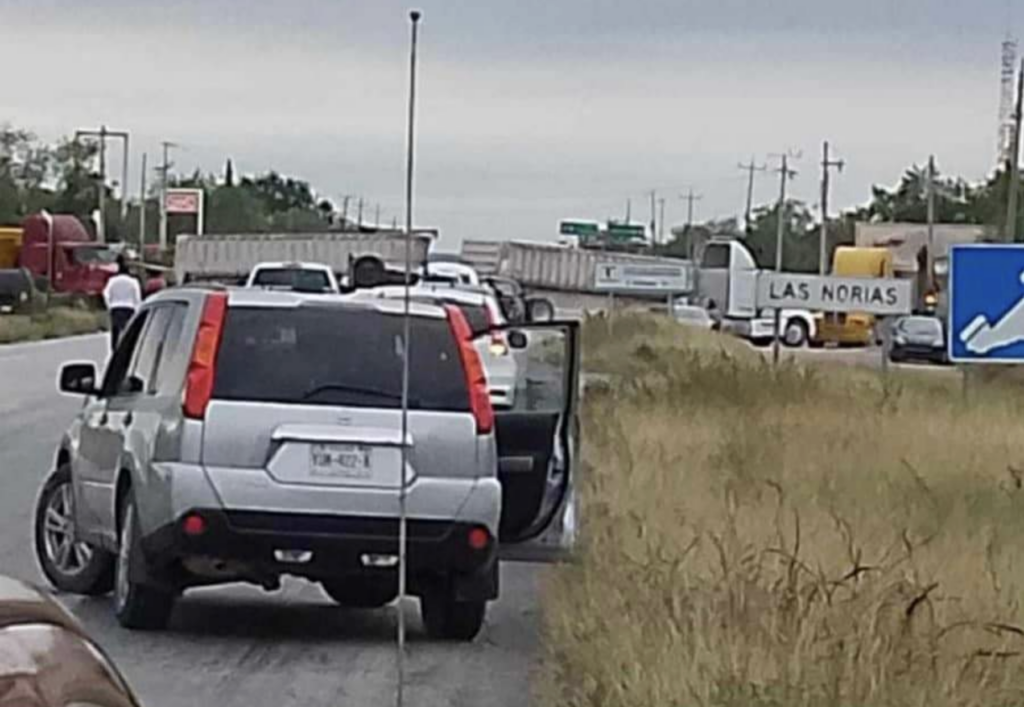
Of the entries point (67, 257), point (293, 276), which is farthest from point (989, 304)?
point (67, 257)

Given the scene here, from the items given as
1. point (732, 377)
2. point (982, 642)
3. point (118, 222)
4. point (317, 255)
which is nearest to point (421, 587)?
point (982, 642)

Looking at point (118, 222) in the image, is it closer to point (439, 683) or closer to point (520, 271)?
point (520, 271)

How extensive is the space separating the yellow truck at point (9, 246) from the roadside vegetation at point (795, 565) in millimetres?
60232

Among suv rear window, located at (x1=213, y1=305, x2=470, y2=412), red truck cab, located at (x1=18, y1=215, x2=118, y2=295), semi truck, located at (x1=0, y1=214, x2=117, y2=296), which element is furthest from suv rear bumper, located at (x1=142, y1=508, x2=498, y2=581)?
red truck cab, located at (x1=18, y1=215, x2=118, y2=295)

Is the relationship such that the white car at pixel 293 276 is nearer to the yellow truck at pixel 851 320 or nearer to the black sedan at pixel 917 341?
the black sedan at pixel 917 341

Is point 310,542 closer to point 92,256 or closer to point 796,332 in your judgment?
point 796,332

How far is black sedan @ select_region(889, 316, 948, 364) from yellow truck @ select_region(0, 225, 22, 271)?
29931 millimetres

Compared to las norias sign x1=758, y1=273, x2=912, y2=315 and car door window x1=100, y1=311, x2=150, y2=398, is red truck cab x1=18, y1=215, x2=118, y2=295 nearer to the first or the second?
las norias sign x1=758, y1=273, x2=912, y2=315

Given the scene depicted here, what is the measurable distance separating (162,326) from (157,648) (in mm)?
1862

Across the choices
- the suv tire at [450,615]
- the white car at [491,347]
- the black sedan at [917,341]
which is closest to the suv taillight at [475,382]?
the suv tire at [450,615]

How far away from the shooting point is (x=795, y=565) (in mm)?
11227

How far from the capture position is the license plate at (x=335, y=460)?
39.3 ft

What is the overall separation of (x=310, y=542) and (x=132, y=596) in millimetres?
1100

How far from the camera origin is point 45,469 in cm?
2200
